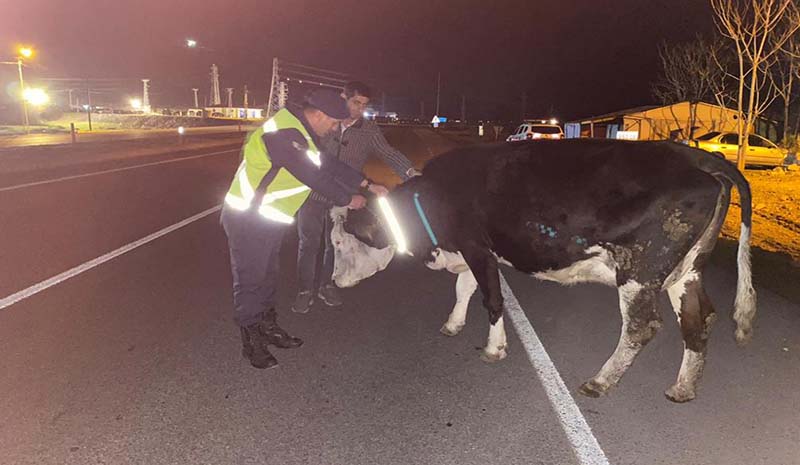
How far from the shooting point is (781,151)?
2345 centimetres

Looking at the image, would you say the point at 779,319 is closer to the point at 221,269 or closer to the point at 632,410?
the point at 632,410

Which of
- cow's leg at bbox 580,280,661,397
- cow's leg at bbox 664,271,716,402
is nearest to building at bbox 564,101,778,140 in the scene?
cow's leg at bbox 664,271,716,402

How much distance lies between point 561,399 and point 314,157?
97.0 inches

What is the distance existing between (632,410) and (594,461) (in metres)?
0.75

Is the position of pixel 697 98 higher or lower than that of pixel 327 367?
higher

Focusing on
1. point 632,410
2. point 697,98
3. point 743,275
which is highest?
point 697,98

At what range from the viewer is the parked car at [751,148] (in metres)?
23.5

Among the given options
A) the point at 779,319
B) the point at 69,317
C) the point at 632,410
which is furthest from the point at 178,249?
the point at 779,319

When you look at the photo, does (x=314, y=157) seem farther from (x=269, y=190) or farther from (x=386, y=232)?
(x=386, y=232)

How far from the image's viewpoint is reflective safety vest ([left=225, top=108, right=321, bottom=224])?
4219 millimetres

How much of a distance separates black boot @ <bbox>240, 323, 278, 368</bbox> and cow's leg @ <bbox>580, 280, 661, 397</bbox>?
7.61 feet

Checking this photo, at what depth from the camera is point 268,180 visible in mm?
4297

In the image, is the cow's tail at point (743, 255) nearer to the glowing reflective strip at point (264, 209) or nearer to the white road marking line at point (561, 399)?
the white road marking line at point (561, 399)

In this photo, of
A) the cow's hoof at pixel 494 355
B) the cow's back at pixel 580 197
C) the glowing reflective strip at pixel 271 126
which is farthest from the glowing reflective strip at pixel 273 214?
the cow's hoof at pixel 494 355
